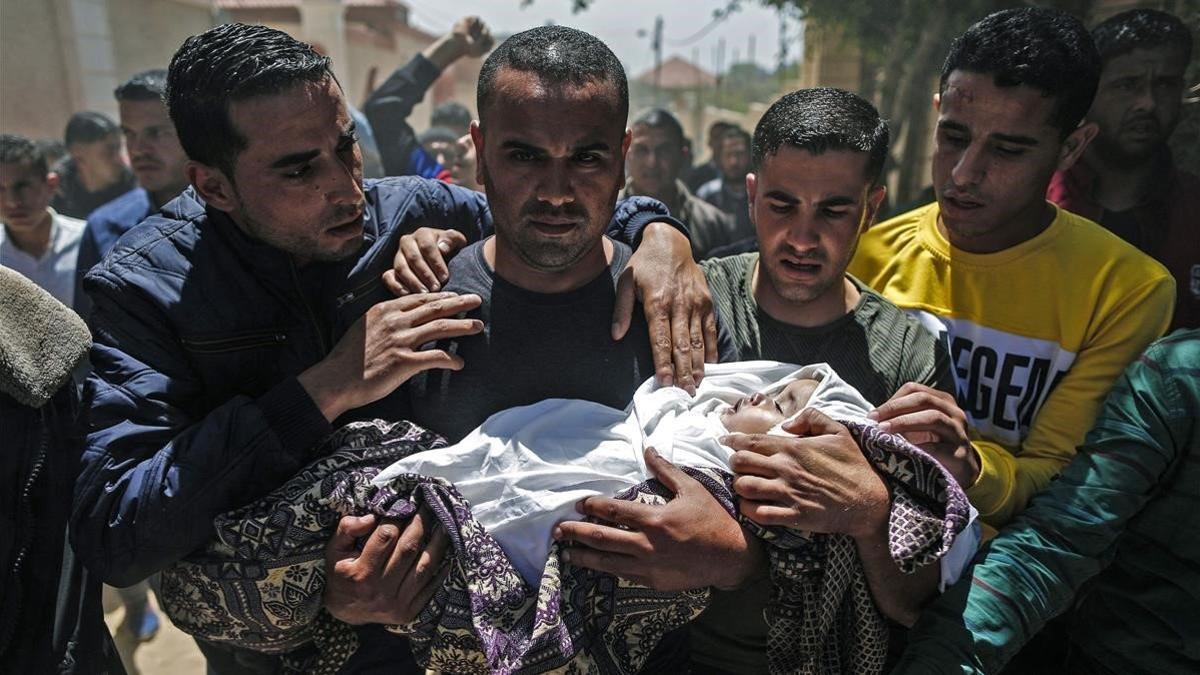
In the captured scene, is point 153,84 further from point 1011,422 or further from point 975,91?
point 1011,422

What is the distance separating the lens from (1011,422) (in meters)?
2.12

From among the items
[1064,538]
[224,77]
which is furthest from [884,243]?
[224,77]

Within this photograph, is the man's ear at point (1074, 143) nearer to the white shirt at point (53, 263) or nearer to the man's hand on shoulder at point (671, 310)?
the man's hand on shoulder at point (671, 310)

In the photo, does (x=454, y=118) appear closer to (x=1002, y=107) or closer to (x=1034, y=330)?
(x=1002, y=107)

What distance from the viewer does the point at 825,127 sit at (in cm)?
203

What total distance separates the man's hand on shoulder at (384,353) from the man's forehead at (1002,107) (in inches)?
59.5

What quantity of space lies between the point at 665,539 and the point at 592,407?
1.24 feet

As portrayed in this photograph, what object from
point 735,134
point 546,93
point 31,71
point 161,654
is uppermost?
point 546,93

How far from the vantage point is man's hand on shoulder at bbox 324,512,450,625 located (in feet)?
5.24

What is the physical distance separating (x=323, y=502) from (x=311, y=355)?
17.4 inches

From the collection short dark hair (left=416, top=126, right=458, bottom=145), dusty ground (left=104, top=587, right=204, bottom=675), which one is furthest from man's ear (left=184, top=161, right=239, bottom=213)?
short dark hair (left=416, top=126, right=458, bottom=145)

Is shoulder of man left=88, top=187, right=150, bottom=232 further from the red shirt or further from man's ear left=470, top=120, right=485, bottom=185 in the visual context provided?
the red shirt

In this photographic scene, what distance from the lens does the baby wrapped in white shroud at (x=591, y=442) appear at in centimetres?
163

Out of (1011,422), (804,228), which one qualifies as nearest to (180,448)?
(804,228)
